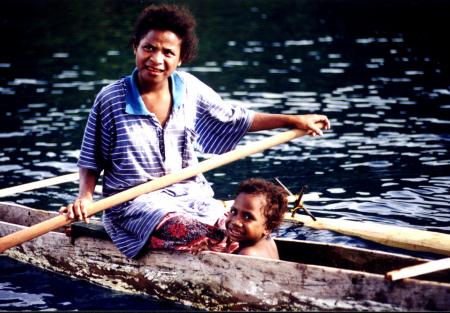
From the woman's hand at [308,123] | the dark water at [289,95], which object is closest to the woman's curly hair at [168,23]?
the woman's hand at [308,123]

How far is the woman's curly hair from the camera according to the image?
4.93 m

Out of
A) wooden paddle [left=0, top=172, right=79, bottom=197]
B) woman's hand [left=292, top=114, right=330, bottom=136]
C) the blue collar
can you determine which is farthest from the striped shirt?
wooden paddle [left=0, top=172, right=79, bottom=197]

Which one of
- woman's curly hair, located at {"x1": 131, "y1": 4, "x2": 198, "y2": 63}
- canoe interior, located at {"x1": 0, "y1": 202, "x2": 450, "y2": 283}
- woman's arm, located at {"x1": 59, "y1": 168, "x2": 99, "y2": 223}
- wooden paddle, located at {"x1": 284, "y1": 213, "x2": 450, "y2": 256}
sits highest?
woman's curly hair, located at {"x1": 131, "y1": 4, "x2": 198, "y2": 63}

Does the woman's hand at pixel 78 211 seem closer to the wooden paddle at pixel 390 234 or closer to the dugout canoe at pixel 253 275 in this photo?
the dugout canoe at pixel 253 275

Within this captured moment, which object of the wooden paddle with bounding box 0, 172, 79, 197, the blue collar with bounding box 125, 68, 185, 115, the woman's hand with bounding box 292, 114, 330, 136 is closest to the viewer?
the blue collar with bounding box 125, 68, 185, 115

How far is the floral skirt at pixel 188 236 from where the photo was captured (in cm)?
488

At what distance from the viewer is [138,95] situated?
501 cm

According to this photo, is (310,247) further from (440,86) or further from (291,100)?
(440,86)

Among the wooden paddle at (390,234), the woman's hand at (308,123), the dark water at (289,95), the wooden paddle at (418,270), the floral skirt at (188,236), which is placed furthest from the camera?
the dark water at (289,95)

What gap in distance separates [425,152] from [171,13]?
477cm

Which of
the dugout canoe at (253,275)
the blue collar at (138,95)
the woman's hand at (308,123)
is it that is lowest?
the dugout canoe at (253,275)

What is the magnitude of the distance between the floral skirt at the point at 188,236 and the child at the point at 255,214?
116mm

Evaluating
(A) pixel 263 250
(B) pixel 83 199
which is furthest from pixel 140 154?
(A) pixel 263 250

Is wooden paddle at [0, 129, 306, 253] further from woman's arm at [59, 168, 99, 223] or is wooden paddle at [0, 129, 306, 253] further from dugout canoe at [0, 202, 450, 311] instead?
dugout canoe at [0, 202, 450, 311]
